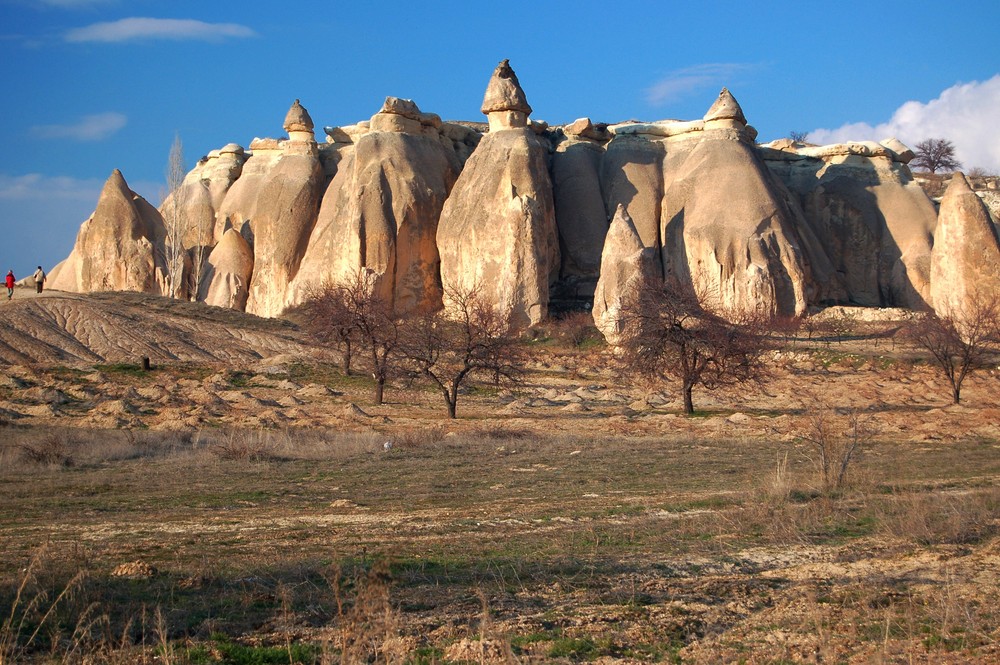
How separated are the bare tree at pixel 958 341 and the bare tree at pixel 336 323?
1463cm

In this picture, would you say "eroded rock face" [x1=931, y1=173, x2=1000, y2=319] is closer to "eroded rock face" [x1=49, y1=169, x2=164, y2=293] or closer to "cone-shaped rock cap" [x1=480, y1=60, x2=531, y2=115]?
"cone-shaped rock cap" [x1=480, y1=60, x2=531, y2=115]

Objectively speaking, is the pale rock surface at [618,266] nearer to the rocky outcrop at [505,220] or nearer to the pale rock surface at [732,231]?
the rocky outcrop at [505,220]

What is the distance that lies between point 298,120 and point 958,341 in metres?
28.6

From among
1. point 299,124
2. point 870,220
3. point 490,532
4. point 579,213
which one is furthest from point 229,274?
point 490,532

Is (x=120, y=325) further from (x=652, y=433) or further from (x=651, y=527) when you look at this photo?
(x=651, y=527)

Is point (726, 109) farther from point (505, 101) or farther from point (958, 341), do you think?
→ point (958, 341)

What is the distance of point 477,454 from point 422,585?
346 inches

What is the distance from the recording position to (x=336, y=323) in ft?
87.5

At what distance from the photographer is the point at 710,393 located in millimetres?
25234

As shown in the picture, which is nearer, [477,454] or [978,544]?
[978,544]

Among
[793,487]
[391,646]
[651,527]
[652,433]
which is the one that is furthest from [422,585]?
[652,433]

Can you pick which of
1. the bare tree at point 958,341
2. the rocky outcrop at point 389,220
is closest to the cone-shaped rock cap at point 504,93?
the rocky outcrop at point 389,220

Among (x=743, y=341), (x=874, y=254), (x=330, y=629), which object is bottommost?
(x=330, y=629)

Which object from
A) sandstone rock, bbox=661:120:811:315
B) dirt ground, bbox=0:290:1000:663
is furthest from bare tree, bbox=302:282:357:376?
sandstone rock, bbox=661:120:811:315
